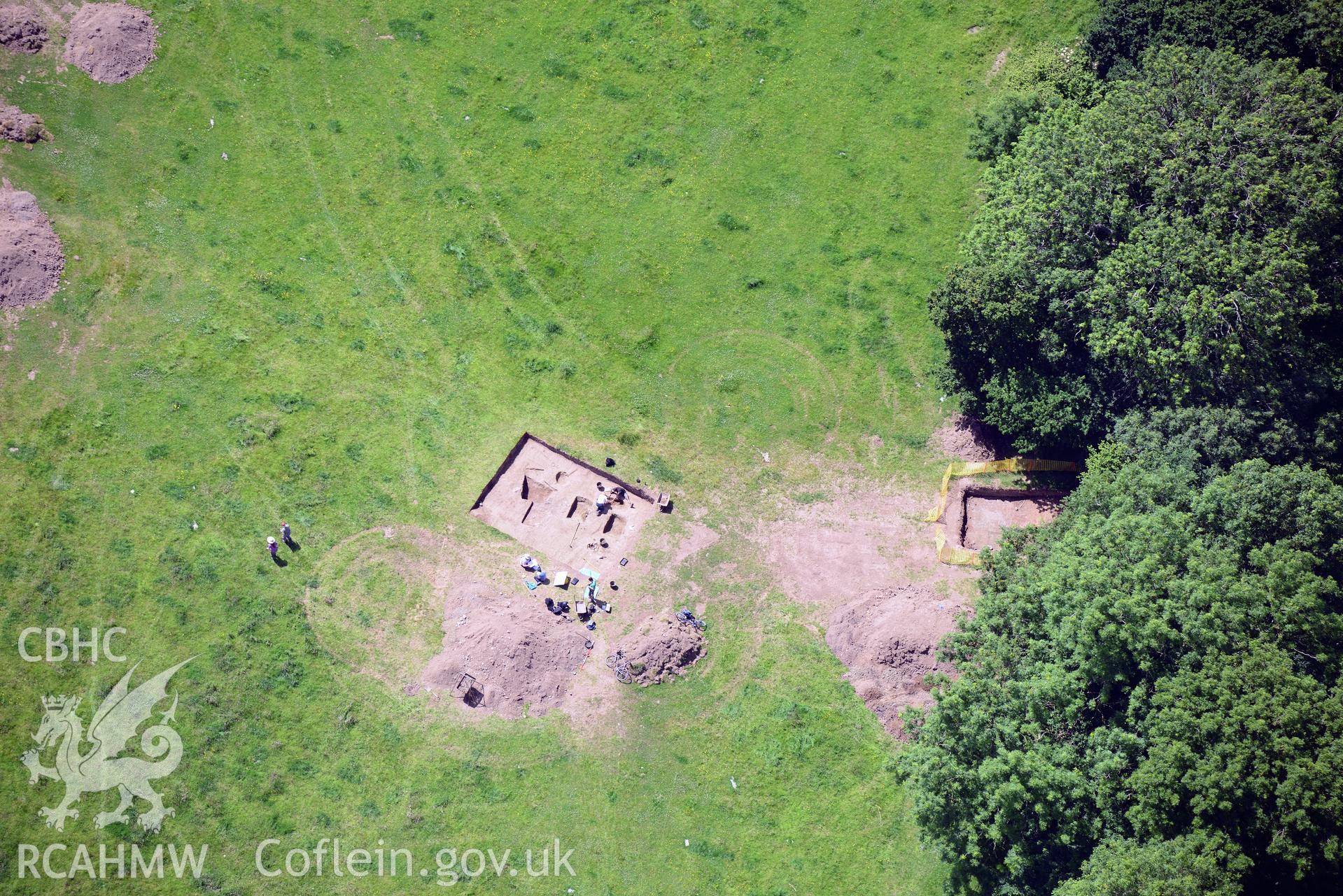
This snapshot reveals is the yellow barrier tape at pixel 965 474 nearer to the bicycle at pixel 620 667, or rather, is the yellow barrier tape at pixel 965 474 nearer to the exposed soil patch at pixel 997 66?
the bicycle at pixel 620 667

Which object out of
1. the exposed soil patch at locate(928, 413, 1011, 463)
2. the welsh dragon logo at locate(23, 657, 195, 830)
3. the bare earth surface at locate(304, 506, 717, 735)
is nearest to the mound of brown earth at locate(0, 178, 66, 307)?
the welsh dragon logo at locate(23, 657, 195, 830)

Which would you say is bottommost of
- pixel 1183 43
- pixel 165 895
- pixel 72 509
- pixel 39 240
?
pixel 165 895

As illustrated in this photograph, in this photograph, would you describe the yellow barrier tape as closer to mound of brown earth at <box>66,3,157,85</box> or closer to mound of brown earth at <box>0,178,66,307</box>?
mound of brown earth at <box>0,178,66,307</box>

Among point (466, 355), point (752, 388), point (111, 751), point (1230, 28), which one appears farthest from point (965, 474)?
point (111, 751)

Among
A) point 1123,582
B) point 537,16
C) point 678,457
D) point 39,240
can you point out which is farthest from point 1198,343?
point 39,240

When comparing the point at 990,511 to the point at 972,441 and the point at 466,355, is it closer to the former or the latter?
the point at 972,441

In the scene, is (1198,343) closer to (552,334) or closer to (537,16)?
(552,334)
